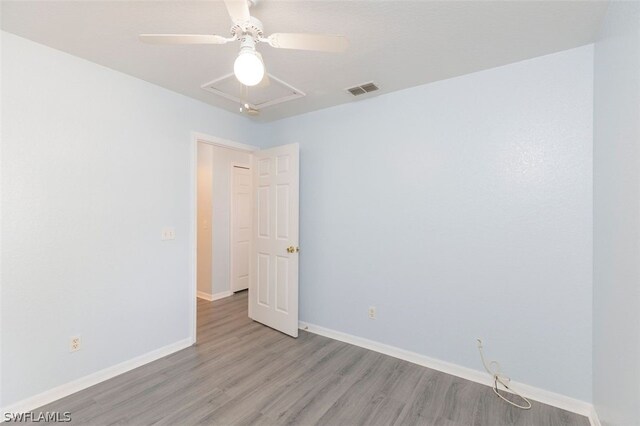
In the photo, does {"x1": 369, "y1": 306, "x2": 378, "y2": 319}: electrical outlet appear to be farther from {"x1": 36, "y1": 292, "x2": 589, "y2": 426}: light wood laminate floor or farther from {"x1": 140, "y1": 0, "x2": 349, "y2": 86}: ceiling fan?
{"x1": 140, "y1": 0, "x2": 349, "y2": 86}: ceiling fan

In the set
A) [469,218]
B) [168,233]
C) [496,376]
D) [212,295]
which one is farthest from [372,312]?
[212,295]

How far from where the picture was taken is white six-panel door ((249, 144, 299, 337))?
317cm

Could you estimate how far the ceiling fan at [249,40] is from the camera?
1323 mm

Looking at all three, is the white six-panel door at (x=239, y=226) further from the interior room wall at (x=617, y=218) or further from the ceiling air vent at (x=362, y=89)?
the interior room wall at (x=617, y=218)

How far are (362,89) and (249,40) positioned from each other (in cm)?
151

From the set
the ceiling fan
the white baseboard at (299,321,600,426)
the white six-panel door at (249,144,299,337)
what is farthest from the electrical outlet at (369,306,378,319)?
the ceiling fan

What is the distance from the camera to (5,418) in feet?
6.03

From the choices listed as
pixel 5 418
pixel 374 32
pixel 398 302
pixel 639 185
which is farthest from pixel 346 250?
pixel 5 418

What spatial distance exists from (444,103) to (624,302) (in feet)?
6.06

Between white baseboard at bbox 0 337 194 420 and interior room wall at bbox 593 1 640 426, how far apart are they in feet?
10.6

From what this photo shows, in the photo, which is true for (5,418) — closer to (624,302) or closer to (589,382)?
(624,302)

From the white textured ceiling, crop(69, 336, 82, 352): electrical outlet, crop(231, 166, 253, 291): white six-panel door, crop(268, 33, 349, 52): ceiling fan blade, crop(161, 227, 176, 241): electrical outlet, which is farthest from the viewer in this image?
crop(231, 166, 253, 291): white six-panel door

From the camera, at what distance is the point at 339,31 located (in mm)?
1848

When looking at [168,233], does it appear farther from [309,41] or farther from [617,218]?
[617,218]
